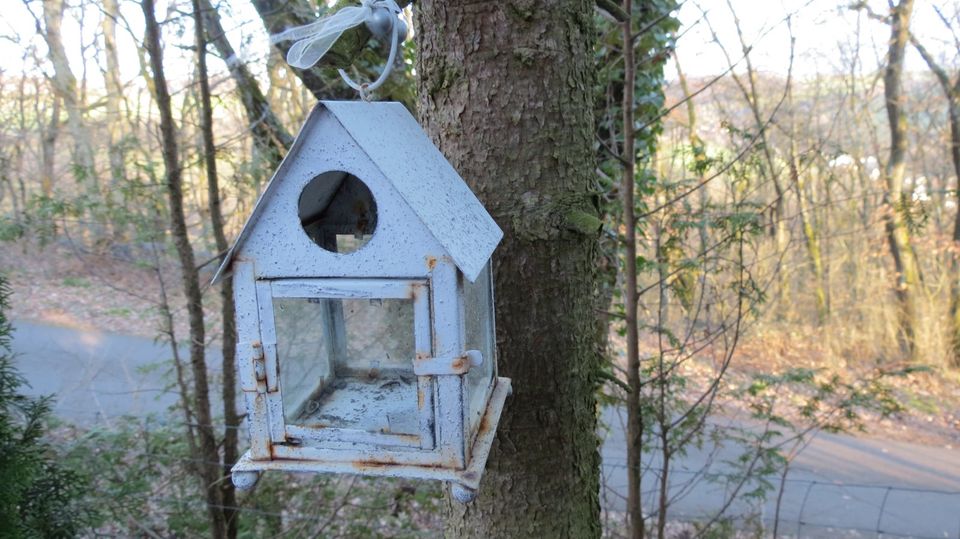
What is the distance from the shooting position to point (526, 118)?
1.51 meters

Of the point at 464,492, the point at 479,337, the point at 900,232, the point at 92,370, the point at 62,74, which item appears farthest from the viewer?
the point at 900,232

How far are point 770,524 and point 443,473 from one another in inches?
191

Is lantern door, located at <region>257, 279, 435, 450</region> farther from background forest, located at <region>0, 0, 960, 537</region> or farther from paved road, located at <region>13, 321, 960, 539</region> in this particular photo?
paved road, located at <region>13, 321, 960, 539</region>

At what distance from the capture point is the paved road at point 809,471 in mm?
5004

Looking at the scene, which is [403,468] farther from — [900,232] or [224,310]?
[900,232]

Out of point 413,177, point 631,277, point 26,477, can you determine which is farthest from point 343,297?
point 26,477

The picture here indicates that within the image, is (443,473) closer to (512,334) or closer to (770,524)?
(512,334)

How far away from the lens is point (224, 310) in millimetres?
3322

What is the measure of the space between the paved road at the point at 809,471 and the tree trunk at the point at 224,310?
88 cm

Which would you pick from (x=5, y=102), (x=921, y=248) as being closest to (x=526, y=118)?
(x=921, y=248)

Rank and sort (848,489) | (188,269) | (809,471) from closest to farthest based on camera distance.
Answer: (188,269), (848,489), (809,471)

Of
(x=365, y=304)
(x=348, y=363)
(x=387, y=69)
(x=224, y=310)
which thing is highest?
(x=387, y=69)

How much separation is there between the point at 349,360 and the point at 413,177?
426 mm

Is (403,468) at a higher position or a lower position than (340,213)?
lower
